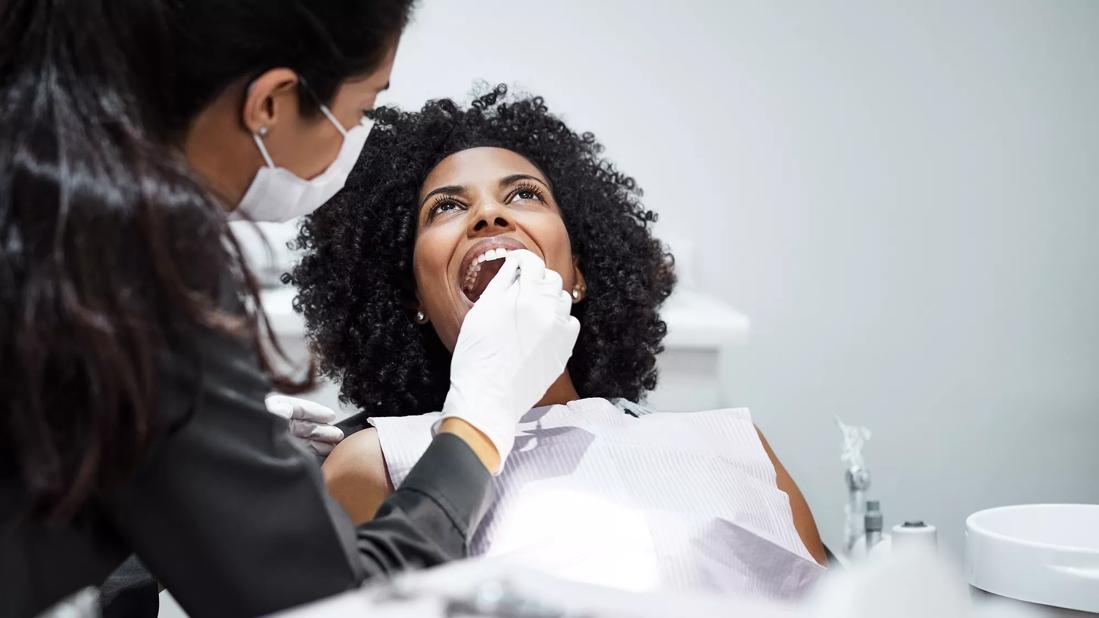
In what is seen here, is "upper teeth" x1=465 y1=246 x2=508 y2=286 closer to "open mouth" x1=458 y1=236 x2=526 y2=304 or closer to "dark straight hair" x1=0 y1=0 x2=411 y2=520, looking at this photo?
"open mouth" x1=458 y1=236 x2=526 y2=304

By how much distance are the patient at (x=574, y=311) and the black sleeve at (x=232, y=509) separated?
1.41 ft

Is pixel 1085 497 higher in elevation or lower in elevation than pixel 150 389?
lower

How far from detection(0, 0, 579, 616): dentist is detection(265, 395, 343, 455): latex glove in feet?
1.87

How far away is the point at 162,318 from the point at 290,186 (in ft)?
1.11

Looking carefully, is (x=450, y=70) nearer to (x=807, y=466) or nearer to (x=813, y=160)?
(x=813, y=160)

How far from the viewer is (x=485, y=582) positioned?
78 centimetres

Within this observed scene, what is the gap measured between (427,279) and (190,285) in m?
0.96

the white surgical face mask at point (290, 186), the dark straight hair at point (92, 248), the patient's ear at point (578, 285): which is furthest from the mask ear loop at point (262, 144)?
the patient's ear at point (578, 285)

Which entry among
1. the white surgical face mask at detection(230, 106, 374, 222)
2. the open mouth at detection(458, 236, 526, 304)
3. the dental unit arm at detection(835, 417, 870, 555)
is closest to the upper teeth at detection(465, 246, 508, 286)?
the open mouth at detection(458, 236, 526, 304)

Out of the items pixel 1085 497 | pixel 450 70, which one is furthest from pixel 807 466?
pixel 450 70

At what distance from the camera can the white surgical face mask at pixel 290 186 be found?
121cm

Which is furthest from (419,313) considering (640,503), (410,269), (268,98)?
(268,98)

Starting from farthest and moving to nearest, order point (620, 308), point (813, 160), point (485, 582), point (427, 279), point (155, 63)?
point (813, 160)
point (620, 308)
point (427, 279)
point (155, 63)
point (485, 582)

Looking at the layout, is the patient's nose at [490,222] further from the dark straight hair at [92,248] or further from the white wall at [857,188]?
the white wall at [857,188]
